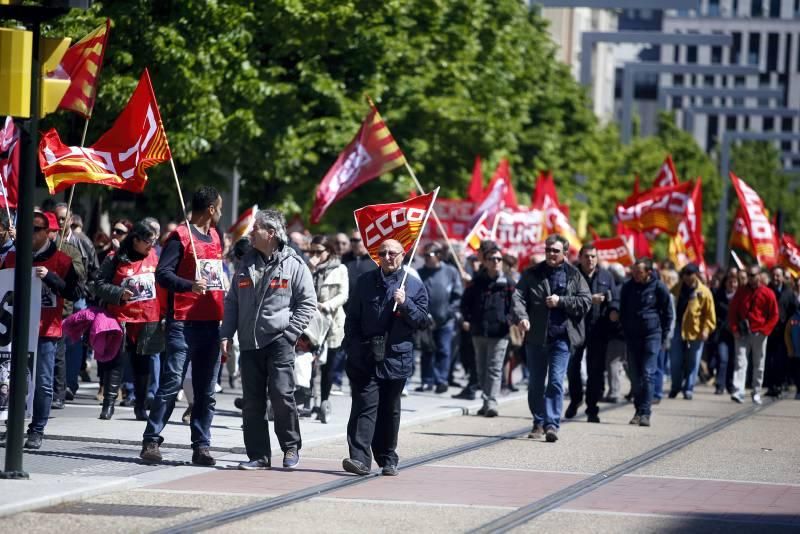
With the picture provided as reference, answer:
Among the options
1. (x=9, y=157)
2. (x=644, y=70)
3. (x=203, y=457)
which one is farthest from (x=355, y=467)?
(x=644, y=70)

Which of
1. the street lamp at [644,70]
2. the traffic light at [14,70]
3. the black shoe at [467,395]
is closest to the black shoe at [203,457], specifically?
the traffic light at [14,70]

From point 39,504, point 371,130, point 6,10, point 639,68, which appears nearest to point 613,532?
point 39,504

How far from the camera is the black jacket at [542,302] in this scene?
616 inches

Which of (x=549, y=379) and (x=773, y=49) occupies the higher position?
(x=773, y=49)

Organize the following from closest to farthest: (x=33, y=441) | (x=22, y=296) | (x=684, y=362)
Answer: (x=22, y=296), (x=33, y=441), (x=684, y=362)

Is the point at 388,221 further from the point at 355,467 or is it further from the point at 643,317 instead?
the point at 643,317

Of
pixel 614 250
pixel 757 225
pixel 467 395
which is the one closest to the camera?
pixel 467 395

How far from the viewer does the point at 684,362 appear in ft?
77.2

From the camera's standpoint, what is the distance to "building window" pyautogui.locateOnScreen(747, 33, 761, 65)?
120m

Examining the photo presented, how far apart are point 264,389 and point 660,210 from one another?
20035 millimetres

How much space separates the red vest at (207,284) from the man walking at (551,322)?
387cm

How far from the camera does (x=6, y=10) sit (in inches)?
406

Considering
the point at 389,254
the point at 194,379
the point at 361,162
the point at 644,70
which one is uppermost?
the point at 644,70

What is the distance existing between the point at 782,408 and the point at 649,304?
164 inches
